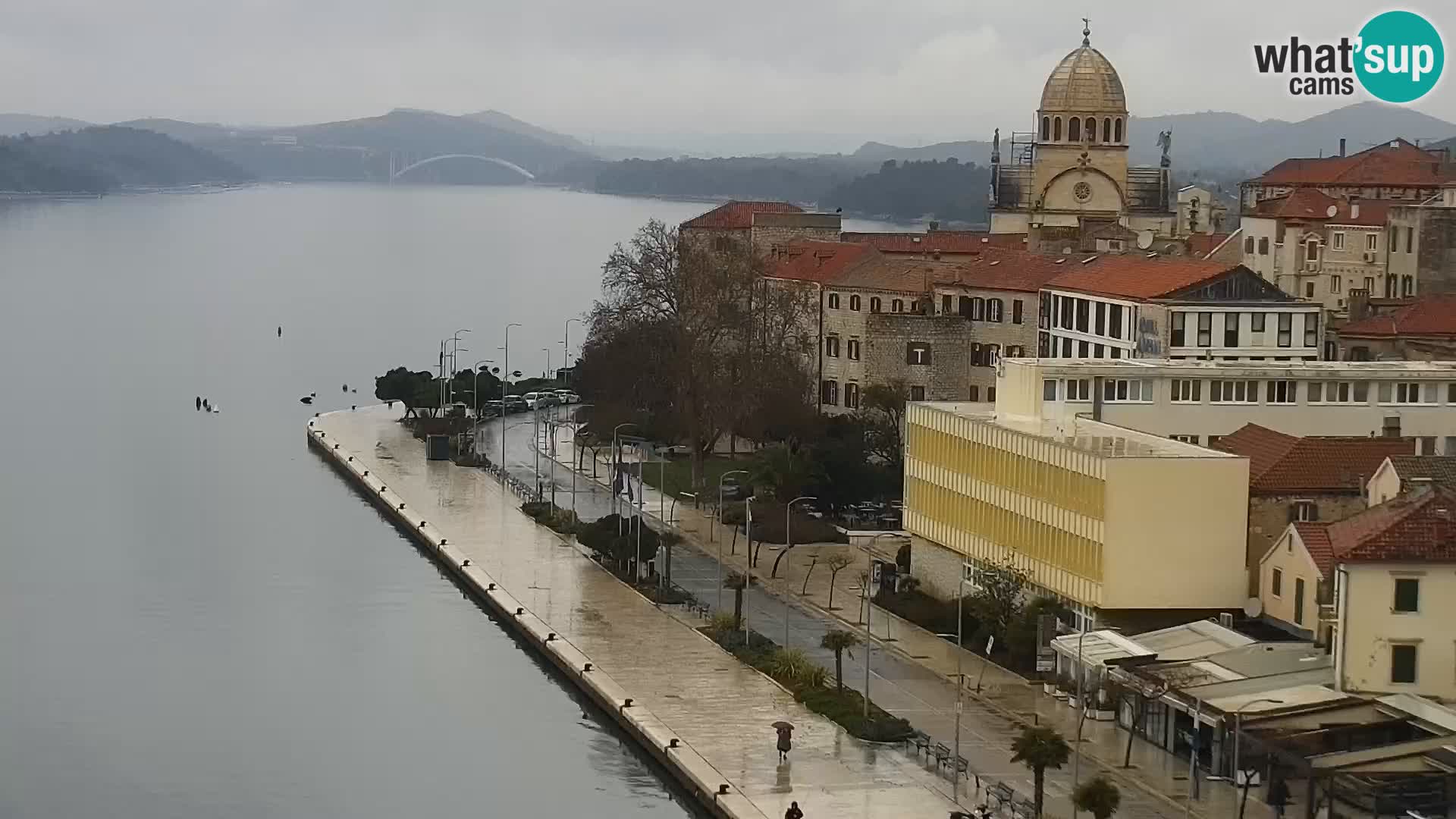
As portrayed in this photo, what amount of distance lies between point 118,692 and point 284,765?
13.4 ft

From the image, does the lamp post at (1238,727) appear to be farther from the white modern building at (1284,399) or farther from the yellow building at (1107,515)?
the white modern building at (1284,399)

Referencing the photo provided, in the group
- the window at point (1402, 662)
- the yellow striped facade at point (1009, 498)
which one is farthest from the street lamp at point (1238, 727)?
the yellow striped facade at point (1009, 498)

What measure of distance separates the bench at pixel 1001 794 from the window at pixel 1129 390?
11.0 m

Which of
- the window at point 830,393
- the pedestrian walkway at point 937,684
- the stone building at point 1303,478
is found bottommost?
the pedestrian walkway at point 937,684

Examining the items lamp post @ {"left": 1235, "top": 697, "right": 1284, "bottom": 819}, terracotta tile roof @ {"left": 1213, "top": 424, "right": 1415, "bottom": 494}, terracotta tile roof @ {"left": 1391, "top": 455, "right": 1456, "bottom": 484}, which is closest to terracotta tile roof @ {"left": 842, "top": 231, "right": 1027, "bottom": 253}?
terracotta tile roof @ {"left": 1213, "top": 424, "right": 1415, "bottom": 494}

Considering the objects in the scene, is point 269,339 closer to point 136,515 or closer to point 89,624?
point 136,515

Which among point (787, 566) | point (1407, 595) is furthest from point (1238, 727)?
point (787, 566)

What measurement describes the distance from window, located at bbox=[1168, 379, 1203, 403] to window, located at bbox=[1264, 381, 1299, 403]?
88 centimetres

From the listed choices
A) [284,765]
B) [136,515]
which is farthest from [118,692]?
[136,515]

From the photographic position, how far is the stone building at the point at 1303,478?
29.2 metres

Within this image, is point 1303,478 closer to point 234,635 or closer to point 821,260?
point 234,635

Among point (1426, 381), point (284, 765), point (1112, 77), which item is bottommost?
point (284, 765)

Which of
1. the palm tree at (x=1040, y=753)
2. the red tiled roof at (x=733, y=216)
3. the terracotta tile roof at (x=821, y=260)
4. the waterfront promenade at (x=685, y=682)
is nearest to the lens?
the palm tree at (x=1040, y=753)

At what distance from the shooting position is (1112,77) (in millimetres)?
57219
